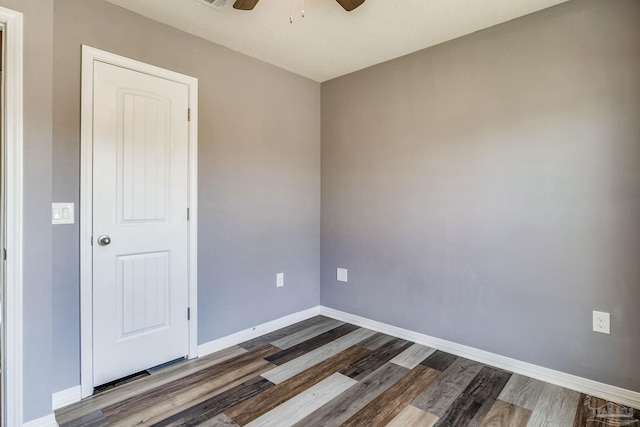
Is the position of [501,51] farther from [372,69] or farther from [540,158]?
[372,69]

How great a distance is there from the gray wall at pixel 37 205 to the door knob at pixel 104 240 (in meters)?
0.35

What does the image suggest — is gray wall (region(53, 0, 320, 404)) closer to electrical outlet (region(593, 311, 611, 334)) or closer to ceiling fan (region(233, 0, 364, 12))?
ceiling fan (region(233, 0, 364, 12))

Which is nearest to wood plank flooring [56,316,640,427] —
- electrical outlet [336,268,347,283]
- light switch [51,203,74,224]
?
electrical outlet [336,268,347,283]

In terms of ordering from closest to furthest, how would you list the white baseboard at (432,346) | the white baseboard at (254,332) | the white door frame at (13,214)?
1. the white door frame at (13,214)
2. the white baseboard at (432,346)
3. the white baseboard at (254,332)

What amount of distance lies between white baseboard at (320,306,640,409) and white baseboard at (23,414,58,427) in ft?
7.53

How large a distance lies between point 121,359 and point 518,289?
2.70m

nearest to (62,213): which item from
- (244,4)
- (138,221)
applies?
(138,221)

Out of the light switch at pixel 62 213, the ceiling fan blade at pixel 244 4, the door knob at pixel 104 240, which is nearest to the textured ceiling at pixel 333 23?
the ceiling fan blade at pixel 244 4

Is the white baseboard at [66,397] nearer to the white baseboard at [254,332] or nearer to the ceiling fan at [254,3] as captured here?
the white baseboard at [254,332]

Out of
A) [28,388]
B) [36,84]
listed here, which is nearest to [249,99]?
[36,84]

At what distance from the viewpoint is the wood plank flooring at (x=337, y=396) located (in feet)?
6.00

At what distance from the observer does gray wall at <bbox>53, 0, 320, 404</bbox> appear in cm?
196

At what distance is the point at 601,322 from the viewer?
203 centimetres

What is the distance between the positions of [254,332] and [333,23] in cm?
254
